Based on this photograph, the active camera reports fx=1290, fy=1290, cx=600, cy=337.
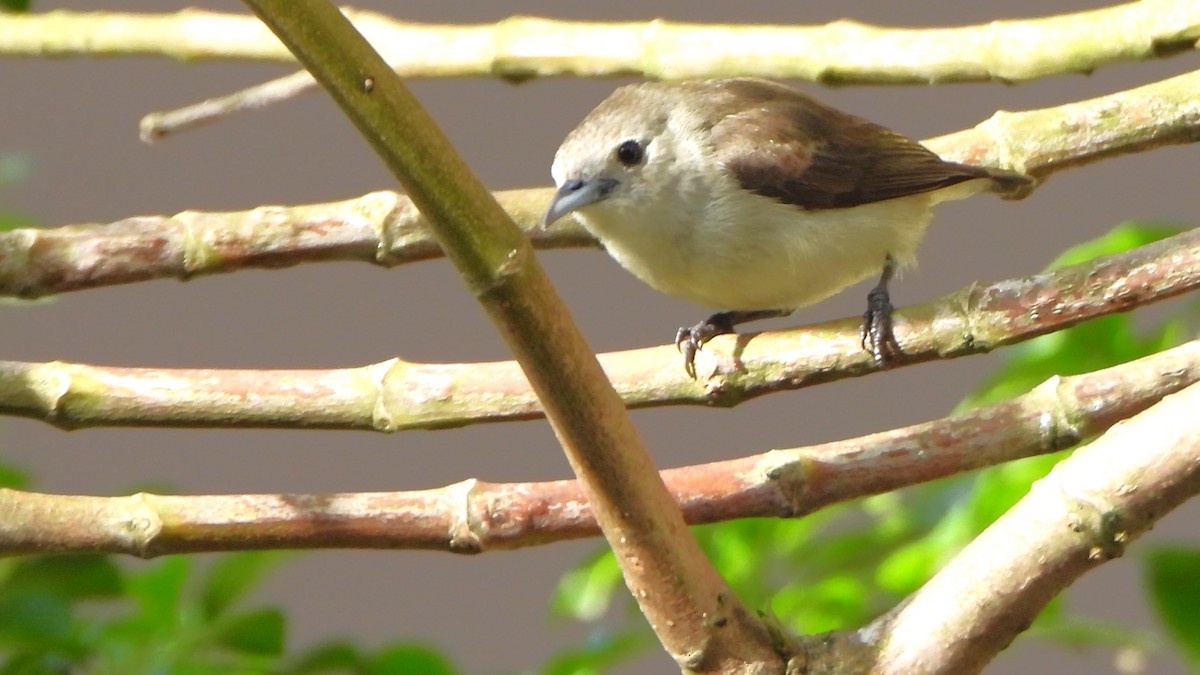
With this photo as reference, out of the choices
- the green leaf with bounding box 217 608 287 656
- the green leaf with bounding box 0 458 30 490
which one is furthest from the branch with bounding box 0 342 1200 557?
the green leaf with bounding box 0 458 30 490

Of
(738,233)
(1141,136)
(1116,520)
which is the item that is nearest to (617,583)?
(738,233)

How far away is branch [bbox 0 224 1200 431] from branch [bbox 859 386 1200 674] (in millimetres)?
249

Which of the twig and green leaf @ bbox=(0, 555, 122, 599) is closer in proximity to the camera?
green leaf @ bbox=(0, 555, 122, 599)

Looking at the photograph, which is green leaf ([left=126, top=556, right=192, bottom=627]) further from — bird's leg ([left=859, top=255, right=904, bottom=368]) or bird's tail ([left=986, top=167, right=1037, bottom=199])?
bird's tail ([left=986, top=167, right=1037, bottom=199])

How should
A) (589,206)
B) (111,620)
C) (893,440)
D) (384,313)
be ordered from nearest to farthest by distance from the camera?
(893,440), (111,620), (589,206), (384,313)

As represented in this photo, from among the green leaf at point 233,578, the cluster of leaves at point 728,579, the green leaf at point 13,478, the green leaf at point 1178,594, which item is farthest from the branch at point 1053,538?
the green leaf at point 13,478

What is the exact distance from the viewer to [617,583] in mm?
1456

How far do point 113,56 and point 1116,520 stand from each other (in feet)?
4.08

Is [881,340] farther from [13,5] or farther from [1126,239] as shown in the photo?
[13,5]

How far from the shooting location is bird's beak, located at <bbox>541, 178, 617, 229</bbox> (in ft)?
3.98

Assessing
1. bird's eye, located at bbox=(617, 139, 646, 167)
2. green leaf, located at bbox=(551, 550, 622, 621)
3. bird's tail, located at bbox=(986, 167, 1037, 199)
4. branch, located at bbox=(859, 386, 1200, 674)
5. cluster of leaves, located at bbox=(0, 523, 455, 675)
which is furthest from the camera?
bird's eye, located at bbox=(617, 139, 646, 167)

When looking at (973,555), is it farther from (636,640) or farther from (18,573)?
(18,573)

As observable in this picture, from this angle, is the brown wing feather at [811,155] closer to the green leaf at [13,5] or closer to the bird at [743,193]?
the bird at [743,193]

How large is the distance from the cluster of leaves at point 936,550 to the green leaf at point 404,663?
170 millimetres
